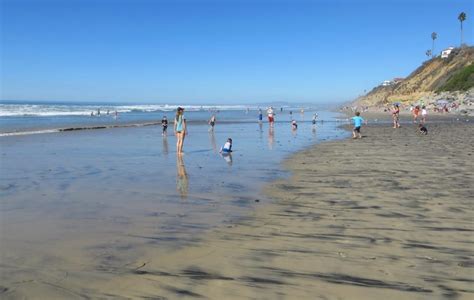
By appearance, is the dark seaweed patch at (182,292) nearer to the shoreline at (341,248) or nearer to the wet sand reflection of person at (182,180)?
the shoreline at (341,248)

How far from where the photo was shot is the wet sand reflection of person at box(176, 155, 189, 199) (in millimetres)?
9250

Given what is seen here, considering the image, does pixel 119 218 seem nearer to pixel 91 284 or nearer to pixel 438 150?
pixel 91 284

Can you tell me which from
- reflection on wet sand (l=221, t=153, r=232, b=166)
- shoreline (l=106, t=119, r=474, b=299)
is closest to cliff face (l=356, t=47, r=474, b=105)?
reflection on wet sand (l=221, t=153, r=232, b=166)

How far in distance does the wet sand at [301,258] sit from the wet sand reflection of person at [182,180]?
5.65ft

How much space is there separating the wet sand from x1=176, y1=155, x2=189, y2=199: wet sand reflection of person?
1723 millimetres

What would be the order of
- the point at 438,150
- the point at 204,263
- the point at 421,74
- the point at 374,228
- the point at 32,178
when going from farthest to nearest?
the point at 421,74
the point at 438,150
the point at 32,178
the point at 374,228
the point at 204,263

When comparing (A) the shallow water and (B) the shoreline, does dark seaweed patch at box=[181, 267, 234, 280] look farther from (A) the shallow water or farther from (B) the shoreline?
(A) the shallow water

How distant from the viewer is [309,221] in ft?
22.2

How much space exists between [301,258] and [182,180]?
6.10 meters

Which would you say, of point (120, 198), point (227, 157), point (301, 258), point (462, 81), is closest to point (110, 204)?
point (120, 198)

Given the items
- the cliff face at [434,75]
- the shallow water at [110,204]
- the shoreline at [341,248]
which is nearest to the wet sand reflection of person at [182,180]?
the shallow water at [110,204]

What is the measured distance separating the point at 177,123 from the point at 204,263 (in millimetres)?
12729

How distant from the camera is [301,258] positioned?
5.10 metres

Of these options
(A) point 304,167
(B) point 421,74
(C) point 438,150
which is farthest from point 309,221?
(B) point 421,74
